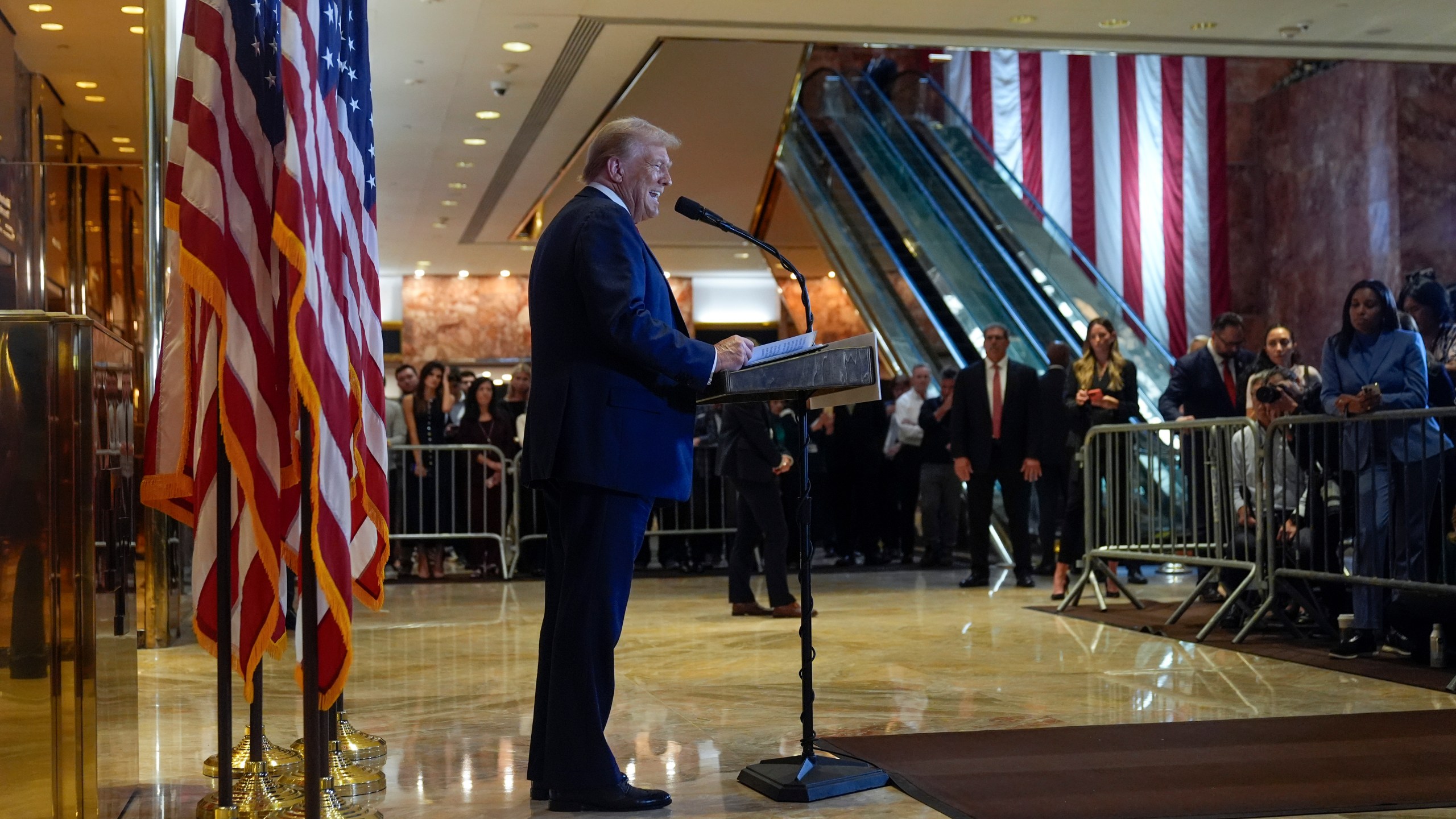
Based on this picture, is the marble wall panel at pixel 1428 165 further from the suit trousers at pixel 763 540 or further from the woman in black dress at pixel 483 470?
the suit trousers at pixel 763 540

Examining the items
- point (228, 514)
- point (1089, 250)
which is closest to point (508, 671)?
point (228, 514)

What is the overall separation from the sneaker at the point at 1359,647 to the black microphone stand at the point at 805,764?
324 centimetres

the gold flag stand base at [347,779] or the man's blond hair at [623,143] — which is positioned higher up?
the man's blond hair at [623,143]

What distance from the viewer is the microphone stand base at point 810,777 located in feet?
11.8

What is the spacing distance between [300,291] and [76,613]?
915 mm

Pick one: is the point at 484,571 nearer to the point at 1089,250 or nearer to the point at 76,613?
the point at 76,613

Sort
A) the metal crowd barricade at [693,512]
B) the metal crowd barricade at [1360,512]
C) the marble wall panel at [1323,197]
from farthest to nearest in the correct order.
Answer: the marble wall panel at [1323,197], the metal crowd barricade at [693,512], the metal crowd barricade at [1360,512]

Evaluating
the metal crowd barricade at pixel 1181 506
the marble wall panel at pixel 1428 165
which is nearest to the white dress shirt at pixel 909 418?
the metal crowd barricade at pixel 1181 506

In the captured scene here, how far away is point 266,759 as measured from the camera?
12.5ft

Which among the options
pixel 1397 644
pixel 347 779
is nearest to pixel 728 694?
pixel 347 779

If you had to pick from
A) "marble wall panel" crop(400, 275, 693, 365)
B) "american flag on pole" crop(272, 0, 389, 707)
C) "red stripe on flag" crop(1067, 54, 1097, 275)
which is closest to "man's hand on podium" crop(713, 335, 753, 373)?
"american flag on pole" crop(272, 0, 389, 707)

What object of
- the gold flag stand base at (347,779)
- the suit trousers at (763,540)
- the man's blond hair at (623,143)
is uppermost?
the man's blond hair at (623,143)

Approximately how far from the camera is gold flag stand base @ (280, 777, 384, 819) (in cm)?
325

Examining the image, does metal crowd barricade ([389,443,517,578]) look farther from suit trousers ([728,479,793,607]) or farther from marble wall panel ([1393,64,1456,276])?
marble wall panel ([1393,64,1456,276])
